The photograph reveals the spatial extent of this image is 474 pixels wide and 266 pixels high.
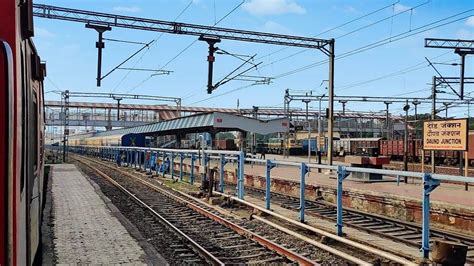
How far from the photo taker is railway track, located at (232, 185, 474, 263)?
1002cm

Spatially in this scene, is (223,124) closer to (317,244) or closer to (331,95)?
(331,95)

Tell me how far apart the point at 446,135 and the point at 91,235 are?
36.9ft

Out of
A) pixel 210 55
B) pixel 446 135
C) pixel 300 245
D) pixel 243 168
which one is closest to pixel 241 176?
pixel 243 168

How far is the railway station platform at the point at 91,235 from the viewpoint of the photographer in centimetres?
820

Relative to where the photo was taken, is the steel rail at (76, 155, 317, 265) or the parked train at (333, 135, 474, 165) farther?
the parked train at (333, 135, 474, 165)

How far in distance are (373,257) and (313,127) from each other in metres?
79.4

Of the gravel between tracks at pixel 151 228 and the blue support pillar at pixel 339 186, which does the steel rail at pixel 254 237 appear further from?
Answer: the blue support pillar at pixel 339 186

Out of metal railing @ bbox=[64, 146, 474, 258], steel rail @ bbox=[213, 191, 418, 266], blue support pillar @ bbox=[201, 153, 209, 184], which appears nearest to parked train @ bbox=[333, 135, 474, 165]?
metal railing @ bbox=[64, 146, 474, 258]

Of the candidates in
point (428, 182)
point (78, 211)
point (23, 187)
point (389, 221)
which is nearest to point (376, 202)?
point (389, 221)

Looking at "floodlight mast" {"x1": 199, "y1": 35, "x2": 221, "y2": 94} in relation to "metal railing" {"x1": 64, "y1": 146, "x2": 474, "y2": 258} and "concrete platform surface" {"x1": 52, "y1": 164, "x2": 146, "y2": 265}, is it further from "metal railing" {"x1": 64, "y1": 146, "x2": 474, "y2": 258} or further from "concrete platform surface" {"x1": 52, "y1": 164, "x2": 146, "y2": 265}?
"concrete platform surface" {"x1": 52, "y1": 164, "x2": 146, "y2": 265}

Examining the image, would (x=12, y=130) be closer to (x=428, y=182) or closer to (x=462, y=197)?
(x=428, y=182)

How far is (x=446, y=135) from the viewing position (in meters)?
15.4

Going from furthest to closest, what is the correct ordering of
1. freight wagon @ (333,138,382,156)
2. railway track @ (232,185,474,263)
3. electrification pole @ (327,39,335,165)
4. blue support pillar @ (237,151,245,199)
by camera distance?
freight wagon @ (333,138,382,156), electrification pole @ (327,39,335,165), blue support pillar @ (237,151,245,199), railway track @ (232,185,474,263)

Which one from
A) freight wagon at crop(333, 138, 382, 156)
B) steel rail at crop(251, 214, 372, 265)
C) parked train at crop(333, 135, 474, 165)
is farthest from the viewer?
freight wagon at crop(333, 138, 382, 156)
